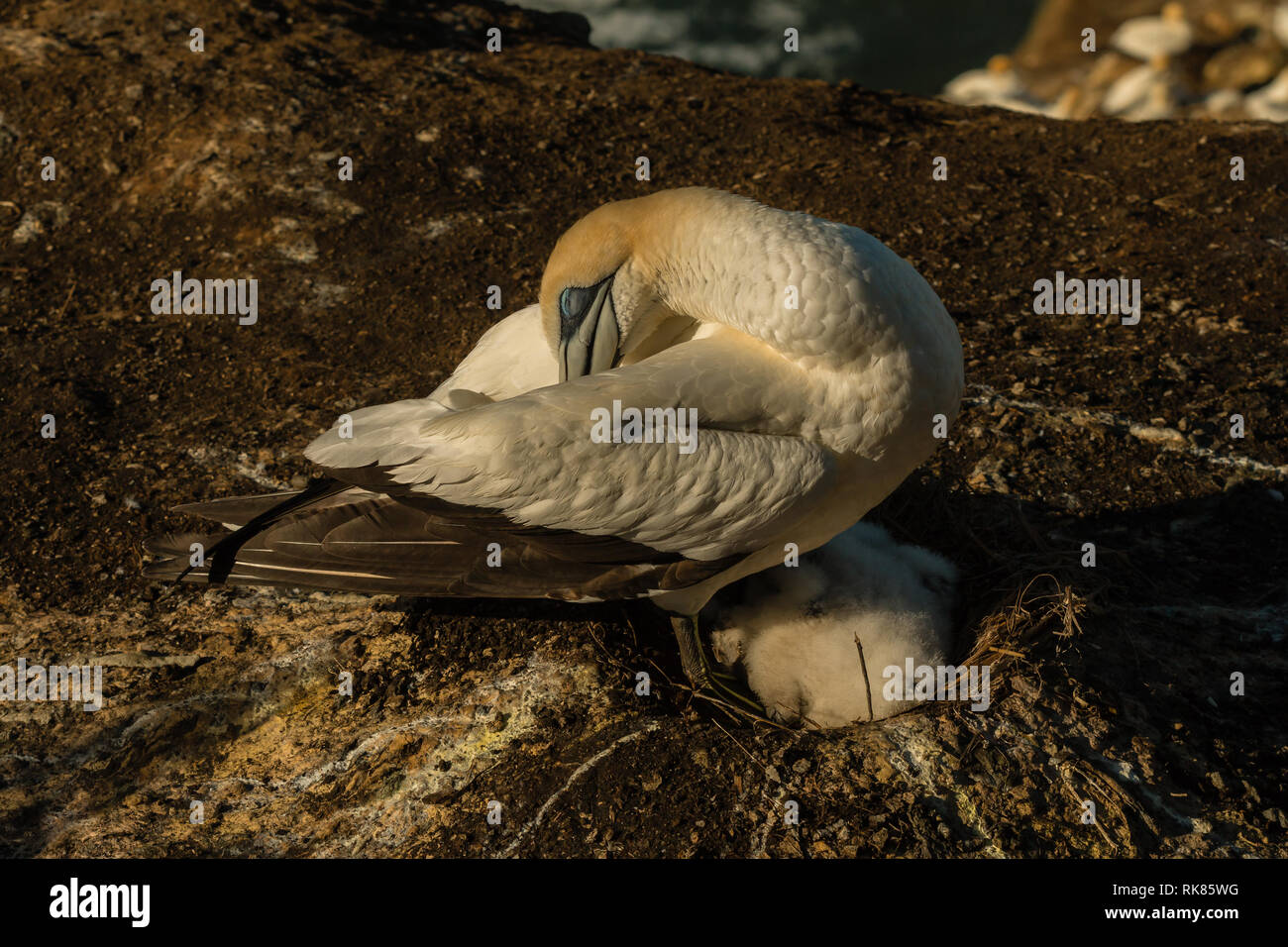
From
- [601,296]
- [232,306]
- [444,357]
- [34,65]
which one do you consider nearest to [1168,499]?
[601,296]

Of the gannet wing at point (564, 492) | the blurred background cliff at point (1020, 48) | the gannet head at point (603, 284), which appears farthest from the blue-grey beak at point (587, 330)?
the blurred background cliff at point (1020, 48)

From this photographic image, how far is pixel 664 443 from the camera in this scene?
3643 millimetres

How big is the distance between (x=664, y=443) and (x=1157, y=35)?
46.8 feet

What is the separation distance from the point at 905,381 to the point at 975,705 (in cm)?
111

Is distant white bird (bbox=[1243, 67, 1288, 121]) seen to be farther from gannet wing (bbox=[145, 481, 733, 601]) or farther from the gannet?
gannet wing (bbox=[145, 481, 733, 601])

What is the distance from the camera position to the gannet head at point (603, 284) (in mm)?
4035

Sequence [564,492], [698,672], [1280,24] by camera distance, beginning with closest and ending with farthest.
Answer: [564,492] → [698,672] → [1280,24]

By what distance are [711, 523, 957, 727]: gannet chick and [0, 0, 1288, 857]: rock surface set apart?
233 millimetres

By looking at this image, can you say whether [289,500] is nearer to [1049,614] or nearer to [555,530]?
[555,530]

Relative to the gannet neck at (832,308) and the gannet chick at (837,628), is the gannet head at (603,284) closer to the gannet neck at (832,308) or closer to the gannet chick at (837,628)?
the gannet neck at (832,308)

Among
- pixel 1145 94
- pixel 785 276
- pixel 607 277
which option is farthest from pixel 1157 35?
pixel 785 276

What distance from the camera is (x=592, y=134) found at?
7805 mm

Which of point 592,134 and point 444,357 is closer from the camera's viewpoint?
point 444,357

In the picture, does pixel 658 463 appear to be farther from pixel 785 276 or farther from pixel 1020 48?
pixel 1020 48
